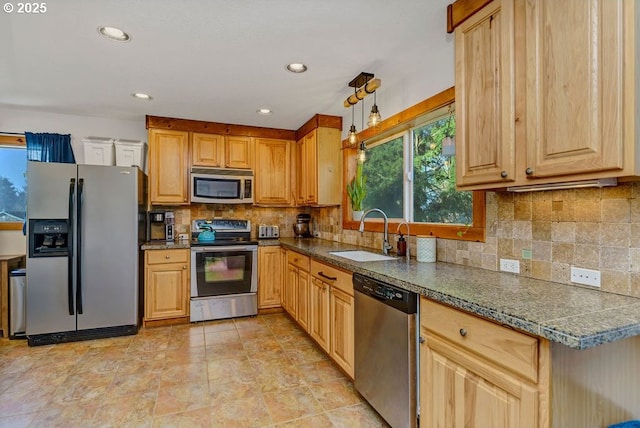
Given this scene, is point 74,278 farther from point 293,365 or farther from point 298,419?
point 298,419

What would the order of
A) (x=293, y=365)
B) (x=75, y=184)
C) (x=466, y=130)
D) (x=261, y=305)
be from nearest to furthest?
(x=466, y=130) < (x=293, y=365) < (x=75, y=184) < (x=261, y=305)

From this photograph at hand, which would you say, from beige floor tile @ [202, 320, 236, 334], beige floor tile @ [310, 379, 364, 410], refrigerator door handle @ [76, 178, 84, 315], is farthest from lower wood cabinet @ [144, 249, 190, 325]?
beige floor tile @ [310, 379, 364, 410]

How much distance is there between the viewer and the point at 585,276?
1.47m

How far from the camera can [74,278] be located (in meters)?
3.13

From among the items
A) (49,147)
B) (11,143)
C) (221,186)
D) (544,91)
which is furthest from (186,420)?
(11,143)

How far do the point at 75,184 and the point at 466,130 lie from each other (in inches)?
136

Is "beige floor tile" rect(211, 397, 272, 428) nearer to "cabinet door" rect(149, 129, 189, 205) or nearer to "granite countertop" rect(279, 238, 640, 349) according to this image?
"granite countertop" rect(279, 238, 640, 349)

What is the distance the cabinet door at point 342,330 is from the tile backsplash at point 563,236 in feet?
2.51

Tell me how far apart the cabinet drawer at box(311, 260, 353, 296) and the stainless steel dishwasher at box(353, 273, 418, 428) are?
143 millimetres

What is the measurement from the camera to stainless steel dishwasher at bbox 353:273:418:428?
Result: 1.65 metres

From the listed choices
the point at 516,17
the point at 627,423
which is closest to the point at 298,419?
the point at 627,423

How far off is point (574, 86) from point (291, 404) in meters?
2.27

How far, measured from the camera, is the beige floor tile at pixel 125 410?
1952 mm


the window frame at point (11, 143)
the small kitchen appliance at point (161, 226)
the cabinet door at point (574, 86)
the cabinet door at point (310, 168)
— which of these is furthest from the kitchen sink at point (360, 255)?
the window frame at point (11, 143)
